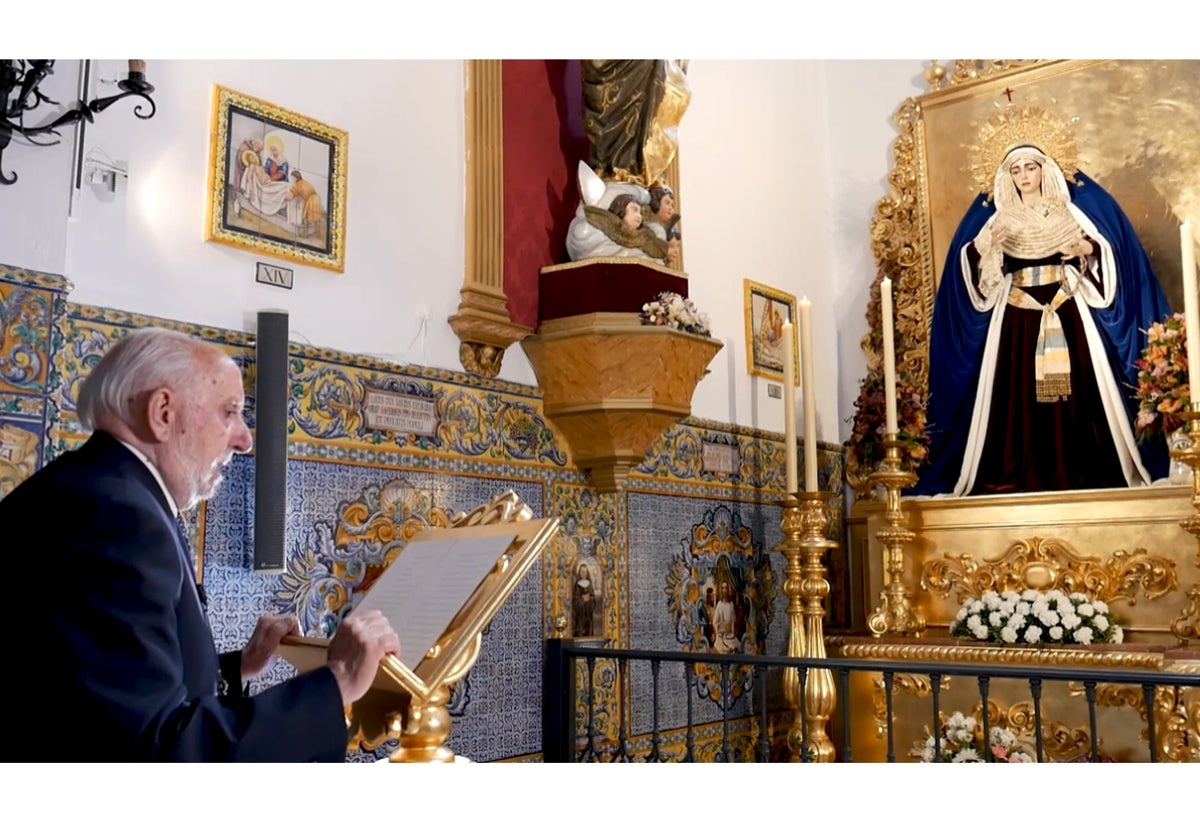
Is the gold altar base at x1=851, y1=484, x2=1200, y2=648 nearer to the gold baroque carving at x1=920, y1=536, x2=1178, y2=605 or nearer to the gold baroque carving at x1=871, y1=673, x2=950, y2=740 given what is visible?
the gold baroque carving at x1=920, y1=536, x2=1178, y2=605

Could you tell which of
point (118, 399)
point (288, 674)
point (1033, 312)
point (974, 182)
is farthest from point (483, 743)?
point (974, 182)

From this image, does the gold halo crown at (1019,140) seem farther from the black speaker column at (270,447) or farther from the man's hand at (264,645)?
the man's hand at (264,645)

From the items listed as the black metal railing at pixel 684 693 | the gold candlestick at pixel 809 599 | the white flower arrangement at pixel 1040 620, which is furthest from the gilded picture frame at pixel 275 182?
the white flower arrangement at pixel 1040 620

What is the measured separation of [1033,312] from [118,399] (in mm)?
5642

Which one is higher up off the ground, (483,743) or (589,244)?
(589,244)

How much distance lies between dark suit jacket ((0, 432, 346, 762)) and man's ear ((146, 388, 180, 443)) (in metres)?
0.12

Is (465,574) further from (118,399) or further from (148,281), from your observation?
(148,281)

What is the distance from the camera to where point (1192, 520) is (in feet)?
17.0

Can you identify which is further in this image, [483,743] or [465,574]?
[483,743]

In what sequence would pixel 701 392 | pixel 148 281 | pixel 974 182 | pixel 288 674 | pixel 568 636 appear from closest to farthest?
pixel 148 281
pixel 288 674
pixel 568 636
pixel 701 392
pixel 974 182

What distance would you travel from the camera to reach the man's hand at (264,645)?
8.41ft

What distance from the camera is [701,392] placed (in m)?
6.03

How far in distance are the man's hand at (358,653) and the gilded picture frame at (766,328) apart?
15.3 ft

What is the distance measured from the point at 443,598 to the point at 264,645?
0.51 metres
